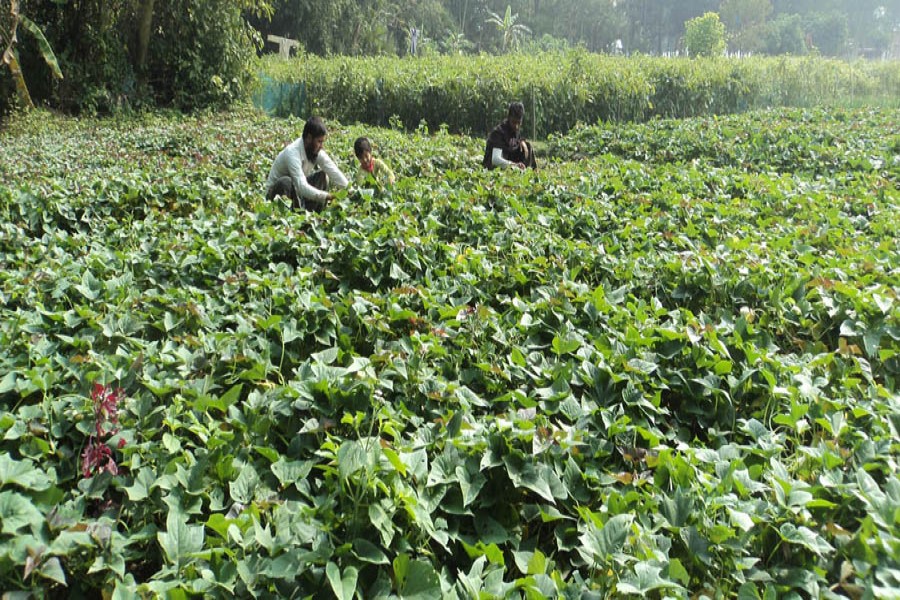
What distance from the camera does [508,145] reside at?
314 inches

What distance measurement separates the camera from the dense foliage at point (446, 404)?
1656 mm

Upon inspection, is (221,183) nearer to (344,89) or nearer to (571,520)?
(571,520)

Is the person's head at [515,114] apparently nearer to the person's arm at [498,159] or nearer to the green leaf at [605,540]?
the person's arm at [498,159]

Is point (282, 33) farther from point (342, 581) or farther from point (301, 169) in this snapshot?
point (342, 581)

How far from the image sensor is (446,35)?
47594mm

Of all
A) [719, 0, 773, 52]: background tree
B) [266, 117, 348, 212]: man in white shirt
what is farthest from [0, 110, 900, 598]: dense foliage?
[719, 0, 773, 52]: background tree

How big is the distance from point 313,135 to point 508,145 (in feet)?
10.0

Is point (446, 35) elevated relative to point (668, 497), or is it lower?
elevated

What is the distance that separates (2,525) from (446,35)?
50111 millimetres

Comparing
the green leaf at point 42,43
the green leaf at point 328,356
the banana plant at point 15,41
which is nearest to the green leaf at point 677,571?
the green leaf at point 328,356

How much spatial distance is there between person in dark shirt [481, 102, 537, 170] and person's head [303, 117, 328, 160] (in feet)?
8.74

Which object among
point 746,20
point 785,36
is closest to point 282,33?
point 746,20

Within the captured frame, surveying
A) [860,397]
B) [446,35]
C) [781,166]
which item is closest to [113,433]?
[860,397]

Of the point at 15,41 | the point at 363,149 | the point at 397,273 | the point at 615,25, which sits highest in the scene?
the point at 615,25
